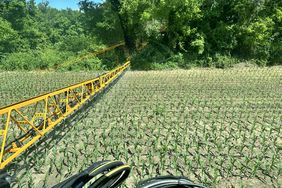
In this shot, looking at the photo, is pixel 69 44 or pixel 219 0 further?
pixel 69 44

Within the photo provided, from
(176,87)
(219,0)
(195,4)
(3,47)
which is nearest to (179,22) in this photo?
(195,4)

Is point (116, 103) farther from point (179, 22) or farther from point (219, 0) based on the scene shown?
point (219, 0)

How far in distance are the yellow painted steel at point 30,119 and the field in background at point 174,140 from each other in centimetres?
35

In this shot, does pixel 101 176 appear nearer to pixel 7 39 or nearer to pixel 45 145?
pixel 45 145

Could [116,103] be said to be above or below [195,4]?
below

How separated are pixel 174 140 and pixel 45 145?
10.4 feet

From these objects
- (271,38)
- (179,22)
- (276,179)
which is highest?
(179,22)

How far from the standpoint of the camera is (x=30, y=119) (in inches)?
368

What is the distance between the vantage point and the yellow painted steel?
5773 mm

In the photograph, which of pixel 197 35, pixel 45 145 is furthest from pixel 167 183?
pixel 197 35

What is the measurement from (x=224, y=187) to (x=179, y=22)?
2276cm

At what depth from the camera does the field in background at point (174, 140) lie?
221 inches

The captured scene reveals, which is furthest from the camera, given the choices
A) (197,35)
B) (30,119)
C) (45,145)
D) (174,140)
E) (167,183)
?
(197,35)

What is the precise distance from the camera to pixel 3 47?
138 feet
